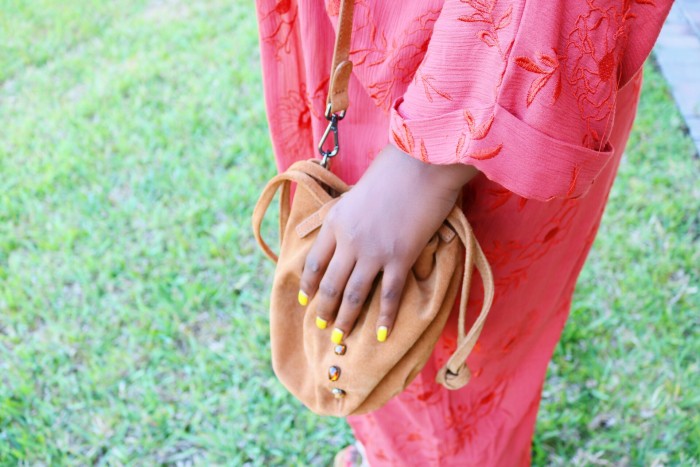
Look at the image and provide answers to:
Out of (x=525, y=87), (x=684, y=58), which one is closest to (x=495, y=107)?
(x=525, y=87)

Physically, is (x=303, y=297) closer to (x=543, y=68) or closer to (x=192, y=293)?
(x=543, y=68)

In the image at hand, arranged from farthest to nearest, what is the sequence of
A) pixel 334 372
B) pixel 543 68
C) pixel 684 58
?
pixel 684 58
pixel 334 372
pixel 543 68

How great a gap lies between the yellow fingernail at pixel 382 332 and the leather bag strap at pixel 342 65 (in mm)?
297

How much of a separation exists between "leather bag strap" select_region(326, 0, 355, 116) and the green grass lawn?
119 centimetres

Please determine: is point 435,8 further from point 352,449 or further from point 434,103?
point 352,449

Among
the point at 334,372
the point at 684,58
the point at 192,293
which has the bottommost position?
the point at 192,293

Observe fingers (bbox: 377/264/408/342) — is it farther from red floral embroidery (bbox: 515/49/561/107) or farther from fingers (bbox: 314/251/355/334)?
red floral embroidery (bbox: 515/49/561/107)

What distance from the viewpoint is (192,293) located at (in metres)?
2.13

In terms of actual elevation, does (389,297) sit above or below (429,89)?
below

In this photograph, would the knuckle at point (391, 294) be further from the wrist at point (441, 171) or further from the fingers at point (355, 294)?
the wrist at point (441, 171)

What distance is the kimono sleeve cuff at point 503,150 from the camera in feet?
2.15

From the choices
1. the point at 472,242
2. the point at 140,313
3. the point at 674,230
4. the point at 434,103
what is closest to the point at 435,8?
the point at 434,103

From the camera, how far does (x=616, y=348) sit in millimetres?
1885

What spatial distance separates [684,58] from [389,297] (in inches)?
114
